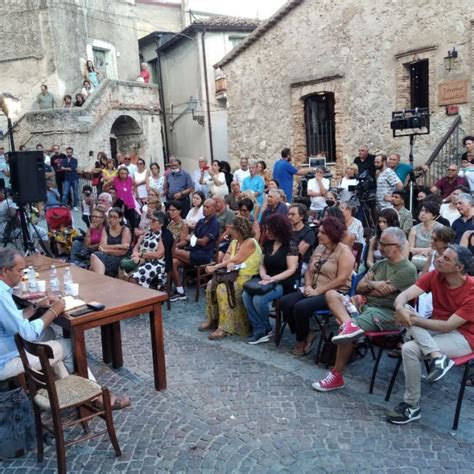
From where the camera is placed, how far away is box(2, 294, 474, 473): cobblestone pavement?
3.46 meters

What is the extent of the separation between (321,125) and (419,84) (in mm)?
3127

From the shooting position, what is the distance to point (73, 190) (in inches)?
611

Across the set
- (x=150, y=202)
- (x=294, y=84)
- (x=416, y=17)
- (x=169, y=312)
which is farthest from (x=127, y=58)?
(x=169, y=312)

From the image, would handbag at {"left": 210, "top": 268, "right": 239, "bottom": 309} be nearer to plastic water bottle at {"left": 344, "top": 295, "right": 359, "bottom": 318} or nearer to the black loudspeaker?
Result: plastic water bottle at {"left": 344, "top": 295, "right": 359, "bottom": 318}

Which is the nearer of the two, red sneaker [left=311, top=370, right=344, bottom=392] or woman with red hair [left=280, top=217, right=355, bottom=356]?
red sneaker [left=311, top=370, right=344, bottom=392]

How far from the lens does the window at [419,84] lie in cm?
1234

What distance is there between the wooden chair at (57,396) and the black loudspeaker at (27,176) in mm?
5985

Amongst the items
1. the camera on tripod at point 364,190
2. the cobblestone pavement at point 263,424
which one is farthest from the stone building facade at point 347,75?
the cobblestone pavement at point 263,424

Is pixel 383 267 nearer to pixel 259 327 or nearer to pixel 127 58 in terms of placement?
pixel 259 327

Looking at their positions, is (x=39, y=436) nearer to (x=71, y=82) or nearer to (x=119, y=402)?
(x=119, y=402)

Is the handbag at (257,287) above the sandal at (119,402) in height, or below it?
above

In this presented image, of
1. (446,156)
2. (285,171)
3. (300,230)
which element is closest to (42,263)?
(300,230)

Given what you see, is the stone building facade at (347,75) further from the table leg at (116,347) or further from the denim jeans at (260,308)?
the table leg at (116,347)

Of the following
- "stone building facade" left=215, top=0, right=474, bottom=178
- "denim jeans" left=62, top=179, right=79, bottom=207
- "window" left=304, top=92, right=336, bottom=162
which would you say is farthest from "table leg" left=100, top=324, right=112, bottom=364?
"window" left=304, top=92, right=336, bottom=162
